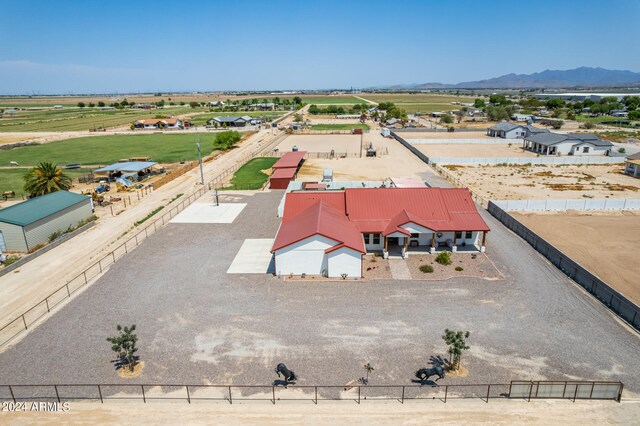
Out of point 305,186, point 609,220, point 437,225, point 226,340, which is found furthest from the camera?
point 305,186

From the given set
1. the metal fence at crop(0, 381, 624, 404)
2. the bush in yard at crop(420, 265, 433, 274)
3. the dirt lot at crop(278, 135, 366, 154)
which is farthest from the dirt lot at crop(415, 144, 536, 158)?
the metal fence at crop(0, 381, 624, 404)

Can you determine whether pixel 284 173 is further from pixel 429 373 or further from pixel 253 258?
pixel 429 373

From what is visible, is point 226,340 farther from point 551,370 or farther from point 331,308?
point 551,370

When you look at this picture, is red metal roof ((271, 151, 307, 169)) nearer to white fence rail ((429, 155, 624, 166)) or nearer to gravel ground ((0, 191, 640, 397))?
white fence rail ((429, 155, 624, 166))

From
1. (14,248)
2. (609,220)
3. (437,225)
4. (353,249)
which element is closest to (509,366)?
(353,249)

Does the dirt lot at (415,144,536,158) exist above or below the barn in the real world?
below

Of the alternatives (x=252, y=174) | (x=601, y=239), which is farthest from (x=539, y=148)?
(x=252, y=174)
